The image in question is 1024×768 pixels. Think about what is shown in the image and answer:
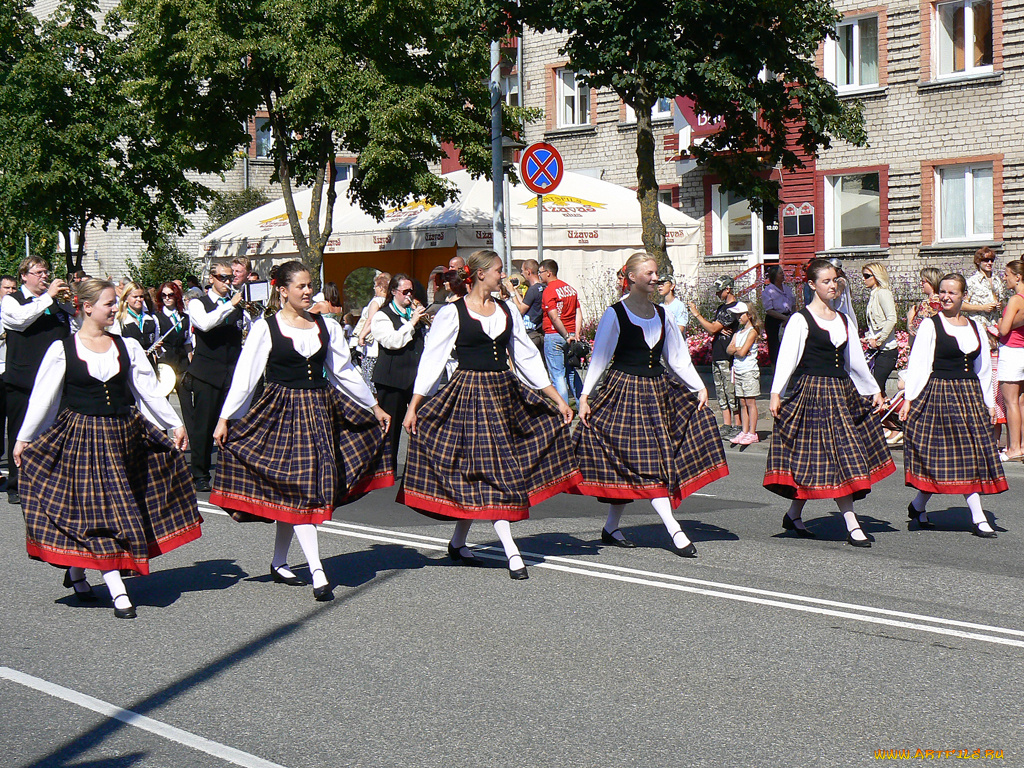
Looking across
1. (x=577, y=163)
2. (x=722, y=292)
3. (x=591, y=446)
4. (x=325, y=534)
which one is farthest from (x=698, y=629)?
(x=577, y=163)

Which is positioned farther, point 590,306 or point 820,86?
point 590,306

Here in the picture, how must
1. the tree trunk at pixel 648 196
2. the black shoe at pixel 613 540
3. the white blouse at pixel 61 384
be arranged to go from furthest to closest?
the tree trunk at pixel 648 196 → the black shoe at pixel 613 540 → the white blouse at pixel 61 384

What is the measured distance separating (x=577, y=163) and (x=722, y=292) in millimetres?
17535

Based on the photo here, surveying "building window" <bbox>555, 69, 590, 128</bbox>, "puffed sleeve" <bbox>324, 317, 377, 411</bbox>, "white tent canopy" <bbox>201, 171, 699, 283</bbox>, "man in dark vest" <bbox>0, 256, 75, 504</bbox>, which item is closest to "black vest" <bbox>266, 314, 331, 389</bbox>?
"puffed sleeve" <bbox>324, 317, 377, 411</bbox>

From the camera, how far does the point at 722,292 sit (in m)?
15.8

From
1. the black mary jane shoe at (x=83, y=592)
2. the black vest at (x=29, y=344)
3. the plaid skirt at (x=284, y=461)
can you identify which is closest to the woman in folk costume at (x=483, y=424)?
the plaid skirt at (x=284, y=461)

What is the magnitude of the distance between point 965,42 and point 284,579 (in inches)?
866

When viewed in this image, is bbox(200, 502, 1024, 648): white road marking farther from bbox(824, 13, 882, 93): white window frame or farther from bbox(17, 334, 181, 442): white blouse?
bbox(824, 13, 882, 93): white window frame

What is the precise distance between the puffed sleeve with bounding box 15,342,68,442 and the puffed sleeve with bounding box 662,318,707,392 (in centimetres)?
374

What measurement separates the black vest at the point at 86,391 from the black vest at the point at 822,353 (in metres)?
4.40

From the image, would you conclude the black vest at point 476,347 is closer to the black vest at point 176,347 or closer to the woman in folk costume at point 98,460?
the woman in folk costume at point 98,460

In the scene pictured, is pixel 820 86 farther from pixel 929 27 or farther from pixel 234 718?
pixel 234 718

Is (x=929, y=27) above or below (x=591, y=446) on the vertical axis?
above

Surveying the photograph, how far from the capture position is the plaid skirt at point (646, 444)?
27.0 feet
